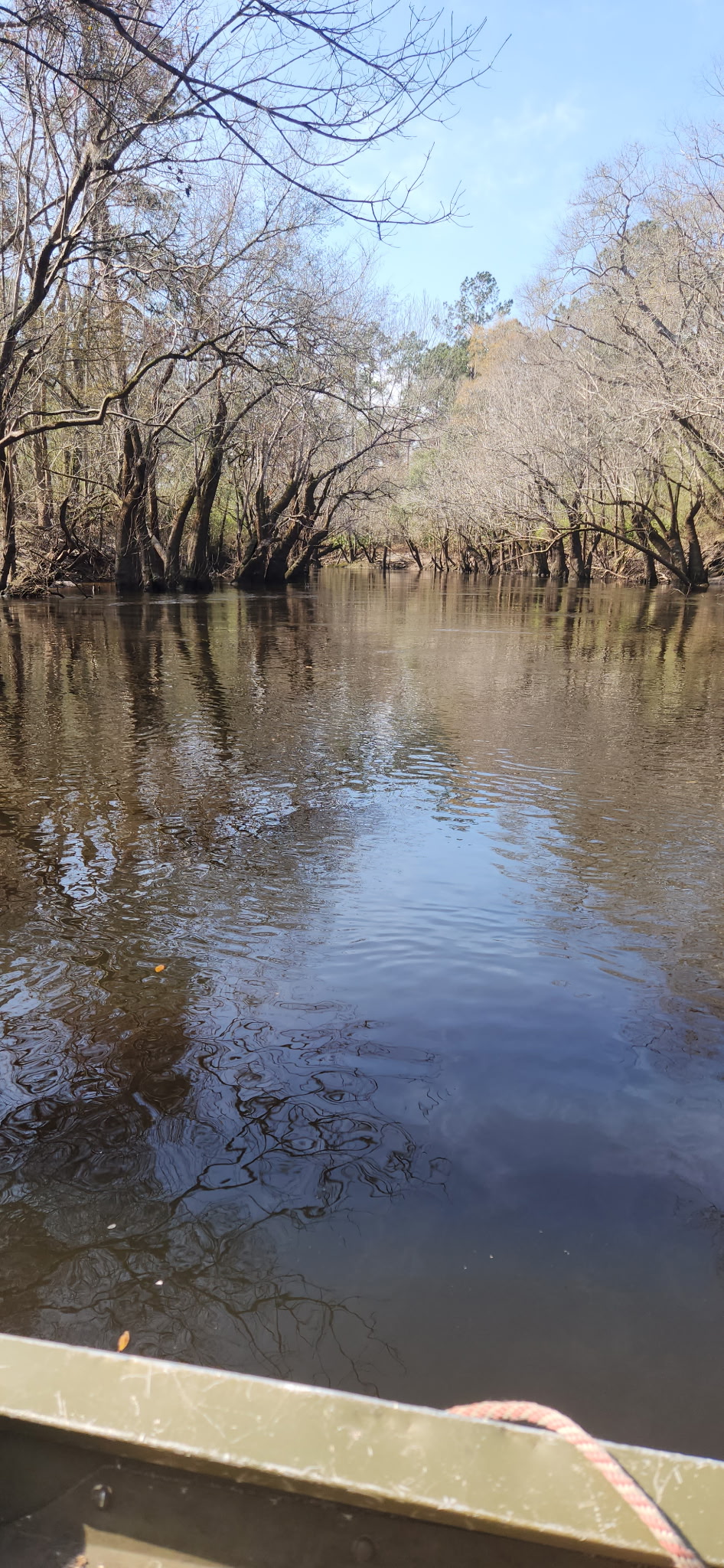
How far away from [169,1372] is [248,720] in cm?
701

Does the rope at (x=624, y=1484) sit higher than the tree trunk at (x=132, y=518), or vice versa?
the tree trunk at (x=132, y=518)

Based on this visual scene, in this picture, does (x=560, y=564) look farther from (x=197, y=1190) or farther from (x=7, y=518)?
(x=197, y=1190)

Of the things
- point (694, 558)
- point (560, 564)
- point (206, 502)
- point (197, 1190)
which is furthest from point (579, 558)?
point (197, 1190)

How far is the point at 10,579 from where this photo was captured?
2241 cm

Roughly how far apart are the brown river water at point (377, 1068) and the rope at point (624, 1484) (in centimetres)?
42

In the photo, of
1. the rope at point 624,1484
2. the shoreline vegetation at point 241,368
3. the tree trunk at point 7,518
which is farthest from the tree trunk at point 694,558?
the rope at point 624,1484

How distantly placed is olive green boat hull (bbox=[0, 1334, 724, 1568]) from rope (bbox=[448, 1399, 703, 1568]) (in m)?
0.02

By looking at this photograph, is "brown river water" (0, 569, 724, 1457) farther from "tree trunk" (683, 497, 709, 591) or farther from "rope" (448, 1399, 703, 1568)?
"tree trunk" (683, 497, 709, 591)

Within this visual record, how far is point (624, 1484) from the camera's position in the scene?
1.23 metres

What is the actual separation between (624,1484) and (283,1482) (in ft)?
1.51

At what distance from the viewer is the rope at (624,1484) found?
3.89 ft

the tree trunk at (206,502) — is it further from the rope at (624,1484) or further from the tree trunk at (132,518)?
the rope at (624,1484)

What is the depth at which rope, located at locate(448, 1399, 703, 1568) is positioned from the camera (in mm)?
1186

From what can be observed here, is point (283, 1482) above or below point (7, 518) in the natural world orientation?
below
